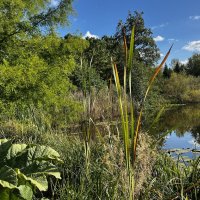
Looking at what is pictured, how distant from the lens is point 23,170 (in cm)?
267

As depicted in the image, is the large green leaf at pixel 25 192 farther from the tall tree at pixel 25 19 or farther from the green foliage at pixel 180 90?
the green foliage at pixel 180 90

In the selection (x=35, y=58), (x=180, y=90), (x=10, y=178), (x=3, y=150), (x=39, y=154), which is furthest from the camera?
(x=180, y=90)

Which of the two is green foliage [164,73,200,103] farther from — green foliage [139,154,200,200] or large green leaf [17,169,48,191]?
large green leaf [17,169,48,191]

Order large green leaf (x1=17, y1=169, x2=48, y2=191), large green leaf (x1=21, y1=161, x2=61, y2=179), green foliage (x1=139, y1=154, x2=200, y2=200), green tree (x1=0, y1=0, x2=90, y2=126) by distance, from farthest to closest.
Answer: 1. green tree (x1=0, y1=0, x2=90, y2=126)
2. green foliage (x1=139, y1=154, x2=200, y2=200)
3. large green leaf (x1=21, y1=161, x2=61, y2=179)
4. large green leaf (x1=17, y1=169, x2=48, y2=191)

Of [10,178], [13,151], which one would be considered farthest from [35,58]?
[10,178]

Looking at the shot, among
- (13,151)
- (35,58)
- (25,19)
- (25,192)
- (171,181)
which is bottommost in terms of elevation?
(171,181)

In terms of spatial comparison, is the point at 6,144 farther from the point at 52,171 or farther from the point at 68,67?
the point at 68,67

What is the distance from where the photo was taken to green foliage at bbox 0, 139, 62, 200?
233 centimetres

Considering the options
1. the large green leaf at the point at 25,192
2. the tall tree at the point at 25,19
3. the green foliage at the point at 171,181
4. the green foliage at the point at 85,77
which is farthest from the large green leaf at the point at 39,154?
the tall tree at the point at 25,19

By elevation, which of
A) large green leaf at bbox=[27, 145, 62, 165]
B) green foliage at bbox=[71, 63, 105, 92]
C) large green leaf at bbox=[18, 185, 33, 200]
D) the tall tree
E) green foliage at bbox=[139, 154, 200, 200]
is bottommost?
green foliage at bbox=[139, 154, 200, 200]

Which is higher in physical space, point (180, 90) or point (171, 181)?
point (180, 90)

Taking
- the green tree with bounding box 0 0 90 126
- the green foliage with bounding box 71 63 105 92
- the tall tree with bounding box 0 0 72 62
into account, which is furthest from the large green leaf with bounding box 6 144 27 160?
the tall tree with bounding box 0 0 72 62

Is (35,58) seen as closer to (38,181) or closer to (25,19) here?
(25,19)

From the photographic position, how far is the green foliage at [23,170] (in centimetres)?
233
